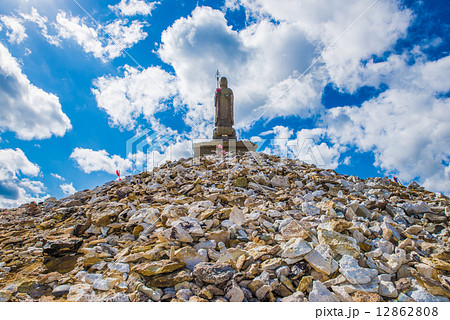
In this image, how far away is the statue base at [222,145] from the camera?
12.8m

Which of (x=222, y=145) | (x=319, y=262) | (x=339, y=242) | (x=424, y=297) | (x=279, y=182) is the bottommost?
(x=424, y=297)

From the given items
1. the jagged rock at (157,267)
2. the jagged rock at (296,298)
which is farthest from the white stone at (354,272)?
the jagged rock at (157,267)

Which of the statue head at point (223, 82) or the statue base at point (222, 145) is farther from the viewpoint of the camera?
the statue head at point (223, 82)

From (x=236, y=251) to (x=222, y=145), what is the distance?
9.49 meters

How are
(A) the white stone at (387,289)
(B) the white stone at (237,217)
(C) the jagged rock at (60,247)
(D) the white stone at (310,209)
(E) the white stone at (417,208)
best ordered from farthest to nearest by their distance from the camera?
1. (E) the white stone at (417,208)
2. (D) the white stone at (310,209)
3. (B) the white stone at (237,217)
4. (C) the jagged rock at (60,247)
5. (A) the white stone at (387,289)

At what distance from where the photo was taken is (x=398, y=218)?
16.6 ft

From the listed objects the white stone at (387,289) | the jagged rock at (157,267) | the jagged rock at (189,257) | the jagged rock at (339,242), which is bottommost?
the white stone at (387,289)

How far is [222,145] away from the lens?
1276 centimetres

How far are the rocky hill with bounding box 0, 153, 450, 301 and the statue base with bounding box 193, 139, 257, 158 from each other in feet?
20.7

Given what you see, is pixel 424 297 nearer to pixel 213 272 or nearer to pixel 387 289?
pixel 387 289

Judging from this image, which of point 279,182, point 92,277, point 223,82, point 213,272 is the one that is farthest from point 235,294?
point 223,82

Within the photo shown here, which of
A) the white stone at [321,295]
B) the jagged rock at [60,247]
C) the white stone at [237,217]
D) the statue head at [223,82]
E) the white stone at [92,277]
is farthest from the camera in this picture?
the statue head at [223,82]

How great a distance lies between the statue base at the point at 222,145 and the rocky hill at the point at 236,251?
630 cm

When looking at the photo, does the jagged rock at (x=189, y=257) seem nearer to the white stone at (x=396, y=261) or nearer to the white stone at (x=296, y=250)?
the white stone at (x=296, y=250)
